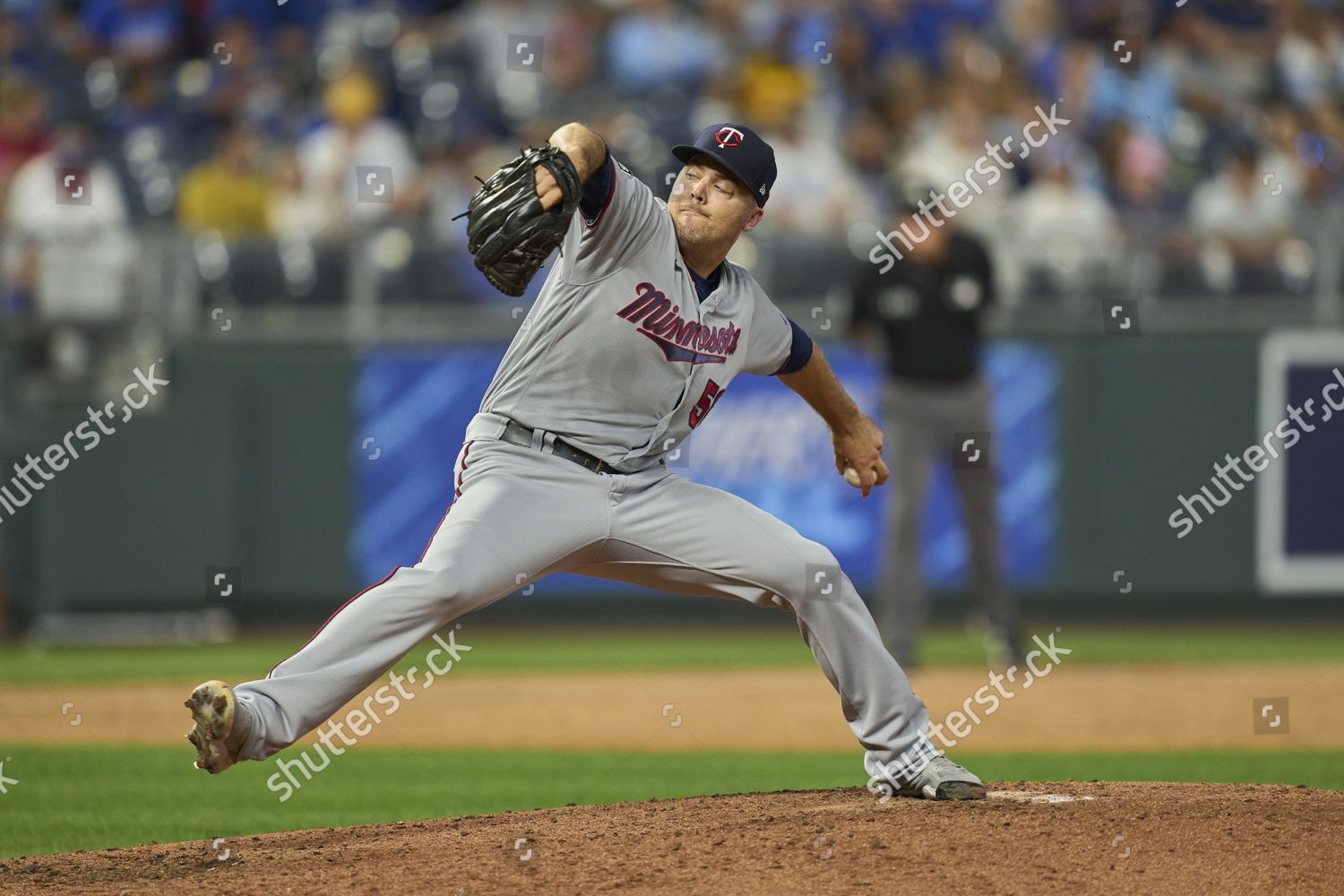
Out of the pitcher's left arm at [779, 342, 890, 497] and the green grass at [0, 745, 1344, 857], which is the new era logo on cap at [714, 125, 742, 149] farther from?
the green grass at [0, 745, 1344, 857]

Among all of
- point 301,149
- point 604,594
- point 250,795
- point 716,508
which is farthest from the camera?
point 301,149

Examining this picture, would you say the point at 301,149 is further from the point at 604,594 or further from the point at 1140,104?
the point at 1140,104

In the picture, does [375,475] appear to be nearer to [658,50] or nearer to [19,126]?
[19,126]

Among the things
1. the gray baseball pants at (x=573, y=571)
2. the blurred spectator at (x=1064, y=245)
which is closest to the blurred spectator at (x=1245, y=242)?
the blurred spectator at (x=1064, y=245)

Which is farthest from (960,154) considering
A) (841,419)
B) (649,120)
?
(841,419)

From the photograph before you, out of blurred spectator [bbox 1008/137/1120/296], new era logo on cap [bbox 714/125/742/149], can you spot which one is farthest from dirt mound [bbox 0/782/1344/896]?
blurred spectator [bbox 1008/137/1120/296]

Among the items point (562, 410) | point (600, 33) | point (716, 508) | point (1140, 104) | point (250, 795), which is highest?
point (600, 33)

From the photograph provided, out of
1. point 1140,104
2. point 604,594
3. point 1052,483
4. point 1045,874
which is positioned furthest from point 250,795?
point 1140,104

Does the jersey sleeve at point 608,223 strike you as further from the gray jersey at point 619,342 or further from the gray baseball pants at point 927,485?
the gray baseball pants at point 927,485
